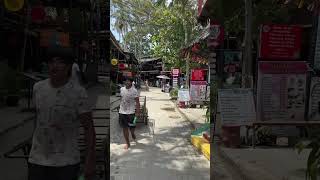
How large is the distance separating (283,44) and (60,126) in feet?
20.3

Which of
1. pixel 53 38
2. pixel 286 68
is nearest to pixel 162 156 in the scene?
pixel 53 38

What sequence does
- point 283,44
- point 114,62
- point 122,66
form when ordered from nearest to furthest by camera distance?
point 114,62, point 122,66, point 283,44

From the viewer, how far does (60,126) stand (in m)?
2.26

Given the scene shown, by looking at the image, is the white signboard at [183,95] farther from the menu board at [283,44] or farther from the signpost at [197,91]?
the menu board at [283,44]

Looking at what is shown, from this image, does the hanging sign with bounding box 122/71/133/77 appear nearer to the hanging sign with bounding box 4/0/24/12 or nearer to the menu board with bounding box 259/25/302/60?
the hanging sign with bounding box 4/0/24/12

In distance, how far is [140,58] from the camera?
257cm

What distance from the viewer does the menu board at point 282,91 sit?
8656 millimetres

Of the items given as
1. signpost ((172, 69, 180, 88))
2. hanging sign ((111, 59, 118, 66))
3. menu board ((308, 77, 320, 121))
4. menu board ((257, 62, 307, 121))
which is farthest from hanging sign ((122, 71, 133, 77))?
menu board ((308, 77, 320, 121))

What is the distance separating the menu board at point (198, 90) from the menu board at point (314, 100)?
6480 millimetres

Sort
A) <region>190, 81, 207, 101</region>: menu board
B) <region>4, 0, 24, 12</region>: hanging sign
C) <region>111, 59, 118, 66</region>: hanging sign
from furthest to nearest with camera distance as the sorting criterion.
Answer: <region>190, 81, 207, 101</region>: menu board, <region>111, 59, 118, 66</region>: hanging sign, <region>4, 0, 24, 12</region>: hanging sign

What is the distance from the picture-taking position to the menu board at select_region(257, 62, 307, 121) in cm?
866

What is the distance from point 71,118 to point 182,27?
0.76 metres

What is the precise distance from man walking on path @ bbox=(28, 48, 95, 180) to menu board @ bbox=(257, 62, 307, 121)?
6403mm

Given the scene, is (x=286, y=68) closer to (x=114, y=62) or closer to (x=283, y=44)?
(x=283, y=44)
